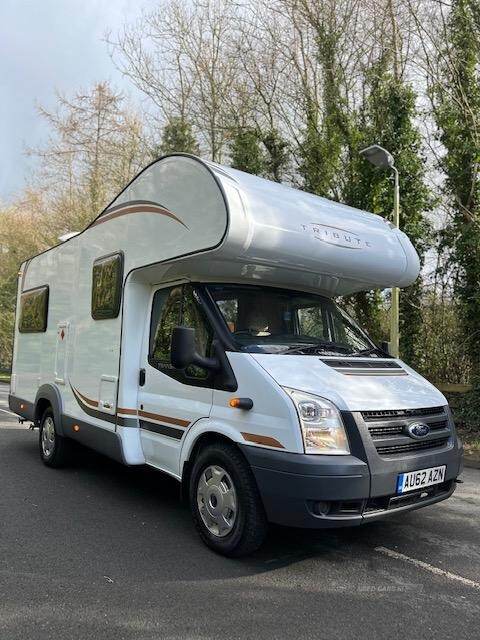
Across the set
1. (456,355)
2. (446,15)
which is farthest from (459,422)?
(446,15)

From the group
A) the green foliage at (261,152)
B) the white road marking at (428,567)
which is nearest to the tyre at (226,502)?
the white road marking at (428,567)

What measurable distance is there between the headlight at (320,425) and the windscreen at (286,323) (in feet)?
2.20

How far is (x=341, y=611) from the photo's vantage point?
3.20 metres

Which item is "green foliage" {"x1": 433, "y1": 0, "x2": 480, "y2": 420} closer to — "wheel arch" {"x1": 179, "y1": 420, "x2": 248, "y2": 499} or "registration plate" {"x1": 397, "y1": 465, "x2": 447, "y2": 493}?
"registration plate" {"x1": 397, "y1": 465, "x2": 447, "y2": 493}

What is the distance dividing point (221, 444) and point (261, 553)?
34.0 inches

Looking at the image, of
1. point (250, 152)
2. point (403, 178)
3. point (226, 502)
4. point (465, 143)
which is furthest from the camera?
point (250, 152)

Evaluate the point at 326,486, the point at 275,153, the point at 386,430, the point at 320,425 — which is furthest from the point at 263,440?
the point at 275,153

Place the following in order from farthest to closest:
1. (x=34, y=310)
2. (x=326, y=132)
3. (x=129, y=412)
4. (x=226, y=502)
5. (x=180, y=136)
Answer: (x=180, y=136) → (x=326, y=132) → (x=34, y=310) → (x=129, y=412) → (x=226, y=502)

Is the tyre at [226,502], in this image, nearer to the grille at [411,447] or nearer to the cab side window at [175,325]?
the cab side window at [175,325]

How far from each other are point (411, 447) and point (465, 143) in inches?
385

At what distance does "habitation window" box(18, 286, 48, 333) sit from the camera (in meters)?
7.37

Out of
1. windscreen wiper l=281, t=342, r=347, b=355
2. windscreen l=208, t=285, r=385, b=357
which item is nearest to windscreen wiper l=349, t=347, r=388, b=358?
windscreen l=208, t=285, r=385, b=357

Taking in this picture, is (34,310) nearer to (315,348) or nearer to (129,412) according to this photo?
(129,412)

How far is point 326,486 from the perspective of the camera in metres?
3.37
